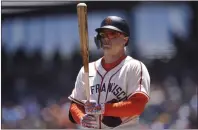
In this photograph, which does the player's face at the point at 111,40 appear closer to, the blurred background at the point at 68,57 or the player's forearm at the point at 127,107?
the player's forearm at the point at 127,107

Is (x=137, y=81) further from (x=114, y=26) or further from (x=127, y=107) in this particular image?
(x=114, y=26)

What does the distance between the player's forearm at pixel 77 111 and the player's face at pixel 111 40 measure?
219 millimetres

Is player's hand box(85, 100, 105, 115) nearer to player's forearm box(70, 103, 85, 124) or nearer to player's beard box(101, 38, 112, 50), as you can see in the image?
player's forearm box(70, 103, 85, 124)

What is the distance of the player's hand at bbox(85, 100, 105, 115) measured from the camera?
1.47 meters

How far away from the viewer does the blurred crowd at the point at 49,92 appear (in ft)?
12.7

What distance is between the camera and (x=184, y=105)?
12.8 ft

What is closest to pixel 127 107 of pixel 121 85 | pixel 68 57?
pixel 121 85

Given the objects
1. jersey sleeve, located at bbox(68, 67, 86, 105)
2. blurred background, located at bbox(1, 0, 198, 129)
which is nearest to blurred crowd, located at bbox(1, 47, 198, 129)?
blurred background, located at bbox(1, 0, 198, 129)

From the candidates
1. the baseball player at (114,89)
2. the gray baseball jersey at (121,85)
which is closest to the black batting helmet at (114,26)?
the baseball player at (114,89)

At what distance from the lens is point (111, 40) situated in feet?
5.06

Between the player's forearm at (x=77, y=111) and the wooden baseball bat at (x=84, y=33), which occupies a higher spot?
the wooden baseball bat at (x=84, y=33)

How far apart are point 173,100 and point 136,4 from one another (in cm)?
88

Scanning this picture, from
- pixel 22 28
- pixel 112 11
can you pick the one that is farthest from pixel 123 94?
pixel 22 28

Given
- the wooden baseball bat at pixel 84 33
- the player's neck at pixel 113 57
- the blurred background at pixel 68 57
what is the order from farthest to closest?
1. the blurred background at pixel 68 57
2. the player's neck at pixel 113 57
3. the wooden baseball bat at pixel 84 33
